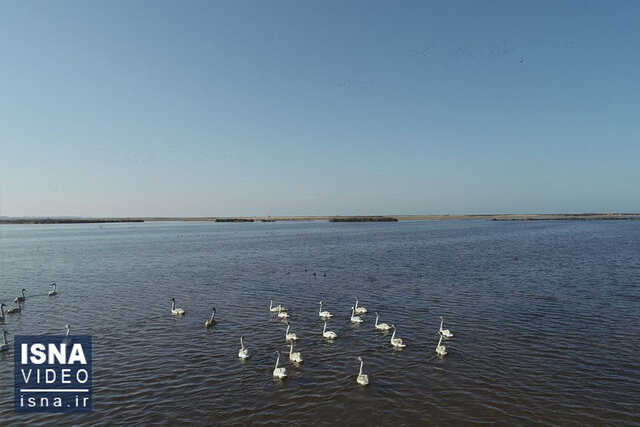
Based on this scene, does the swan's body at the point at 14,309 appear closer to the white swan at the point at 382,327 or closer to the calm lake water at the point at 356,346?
the calm lake water at the point at 356,346

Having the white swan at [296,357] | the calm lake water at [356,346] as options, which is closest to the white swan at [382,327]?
the calm lake water at [356,346]

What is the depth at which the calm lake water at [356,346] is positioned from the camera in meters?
14.5

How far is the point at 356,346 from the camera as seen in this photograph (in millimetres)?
21094

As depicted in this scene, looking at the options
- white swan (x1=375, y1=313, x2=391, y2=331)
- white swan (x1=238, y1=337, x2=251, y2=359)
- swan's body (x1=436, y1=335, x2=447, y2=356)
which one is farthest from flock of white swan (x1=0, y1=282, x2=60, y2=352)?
swan's body (x1=436, y1=335, x2=447, y2=356)

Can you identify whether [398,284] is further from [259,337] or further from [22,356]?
[22,356]

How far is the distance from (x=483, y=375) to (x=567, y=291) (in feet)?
71.6

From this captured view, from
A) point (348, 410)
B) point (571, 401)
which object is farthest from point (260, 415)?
point (571, 401)

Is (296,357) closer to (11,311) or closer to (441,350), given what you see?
(441,350)

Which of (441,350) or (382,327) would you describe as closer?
(441,350)

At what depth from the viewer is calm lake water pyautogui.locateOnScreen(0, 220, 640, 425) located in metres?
14.5

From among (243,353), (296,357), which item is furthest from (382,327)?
(243,353)

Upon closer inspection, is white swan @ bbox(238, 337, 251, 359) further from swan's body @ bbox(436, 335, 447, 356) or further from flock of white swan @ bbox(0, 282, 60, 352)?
flock of white swan @ bbox(0, 282, 60, 352)

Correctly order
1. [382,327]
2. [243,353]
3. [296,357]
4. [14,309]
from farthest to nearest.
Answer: [14,309] → [382,327] → [243,353] → [296,357]

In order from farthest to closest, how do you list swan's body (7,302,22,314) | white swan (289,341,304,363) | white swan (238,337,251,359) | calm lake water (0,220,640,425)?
1. swan's body (7,302,22,314)
2. white swan (238,337,251,359)
3. white swan (289,341,304,363)
4. calm lake water (0,220,640,425)
